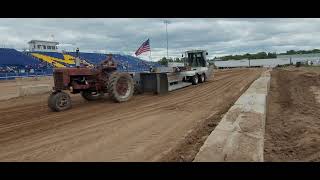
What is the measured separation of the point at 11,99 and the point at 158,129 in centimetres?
1168

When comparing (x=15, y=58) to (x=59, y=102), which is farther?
(x=15, y=58)

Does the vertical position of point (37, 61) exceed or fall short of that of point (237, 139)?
it exceeds it

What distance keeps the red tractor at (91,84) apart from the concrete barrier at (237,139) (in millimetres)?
5323

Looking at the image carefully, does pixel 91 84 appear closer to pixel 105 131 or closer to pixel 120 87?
pixel 120 87

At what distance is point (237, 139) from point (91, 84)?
8.10 meters

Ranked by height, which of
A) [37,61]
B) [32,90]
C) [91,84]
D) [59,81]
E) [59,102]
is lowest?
[32,90]

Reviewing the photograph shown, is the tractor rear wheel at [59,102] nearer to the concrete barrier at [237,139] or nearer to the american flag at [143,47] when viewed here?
the concrete barrier at [237,139]

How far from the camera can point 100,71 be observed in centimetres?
1400

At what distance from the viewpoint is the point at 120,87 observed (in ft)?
46.9

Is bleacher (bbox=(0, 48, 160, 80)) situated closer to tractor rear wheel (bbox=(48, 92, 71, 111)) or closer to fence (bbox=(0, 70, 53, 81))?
fence (bbox=(0, 70, 53, 81))

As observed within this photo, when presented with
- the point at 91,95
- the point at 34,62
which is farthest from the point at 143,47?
the point at 91,95

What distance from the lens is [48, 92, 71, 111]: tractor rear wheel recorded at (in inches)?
472
